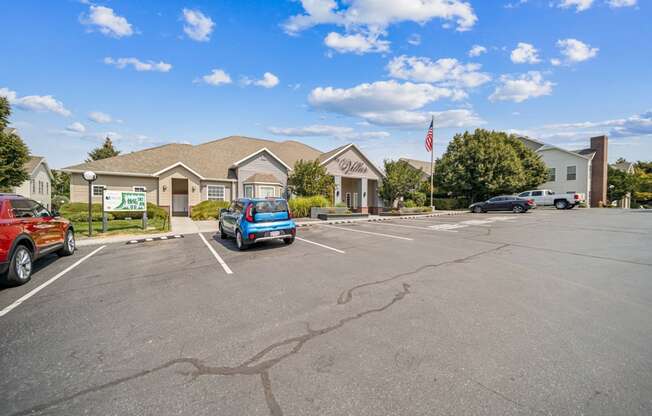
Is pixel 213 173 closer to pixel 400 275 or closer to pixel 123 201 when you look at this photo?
pixel 123 201

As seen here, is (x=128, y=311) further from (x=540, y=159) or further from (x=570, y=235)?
(x=540, y=159)

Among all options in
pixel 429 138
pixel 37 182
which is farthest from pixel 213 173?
pixel 37 182

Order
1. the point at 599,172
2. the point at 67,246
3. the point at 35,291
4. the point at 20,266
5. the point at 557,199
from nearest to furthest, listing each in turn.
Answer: the point at 35,291 → the point at 20,266 → the point at 67,246 → the point at 557,199 → the point at 599,172

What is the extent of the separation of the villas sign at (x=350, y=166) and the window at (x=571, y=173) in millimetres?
28423

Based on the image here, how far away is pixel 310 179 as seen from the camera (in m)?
25.5

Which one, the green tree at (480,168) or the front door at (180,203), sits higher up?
the green tree at (480,168)

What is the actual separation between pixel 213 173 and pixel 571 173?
4379 centimetres

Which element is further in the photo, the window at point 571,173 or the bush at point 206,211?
the window at point 571,173

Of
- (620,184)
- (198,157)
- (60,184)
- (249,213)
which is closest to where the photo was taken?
(249,213)

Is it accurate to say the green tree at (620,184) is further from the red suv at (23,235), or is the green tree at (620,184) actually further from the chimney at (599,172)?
the red suv at (23,235)

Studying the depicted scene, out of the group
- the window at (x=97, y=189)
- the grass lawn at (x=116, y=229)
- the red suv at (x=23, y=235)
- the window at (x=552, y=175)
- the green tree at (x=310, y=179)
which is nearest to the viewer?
the red suv at (x=23, y=235)

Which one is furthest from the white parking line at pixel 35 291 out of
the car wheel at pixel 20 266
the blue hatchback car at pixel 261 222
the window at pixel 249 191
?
the window at pixel 249 191

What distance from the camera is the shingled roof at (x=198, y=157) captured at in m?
23.2

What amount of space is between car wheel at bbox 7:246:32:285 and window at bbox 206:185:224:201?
62.2ft
